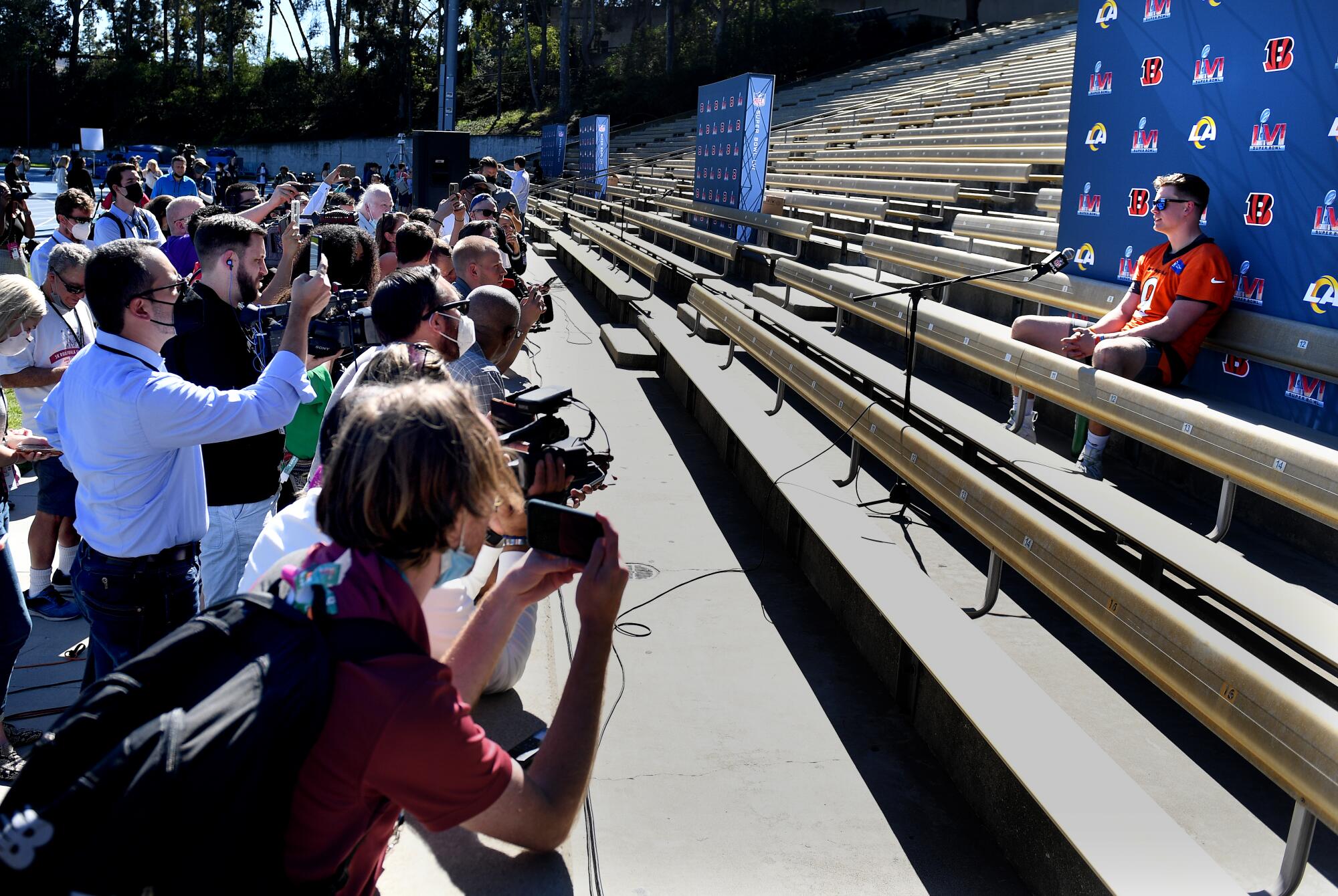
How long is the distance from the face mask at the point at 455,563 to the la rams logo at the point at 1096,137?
16.8ft

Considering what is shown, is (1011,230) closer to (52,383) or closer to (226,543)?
(226,543)

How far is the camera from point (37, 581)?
448cm

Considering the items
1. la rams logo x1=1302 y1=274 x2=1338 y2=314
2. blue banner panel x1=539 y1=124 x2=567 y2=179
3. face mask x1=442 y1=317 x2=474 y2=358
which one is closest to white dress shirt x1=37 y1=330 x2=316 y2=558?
face mask x1=442 y1=317 x2=474 y2=358

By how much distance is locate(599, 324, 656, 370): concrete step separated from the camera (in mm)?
8594

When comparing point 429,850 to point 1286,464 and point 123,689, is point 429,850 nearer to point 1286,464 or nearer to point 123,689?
point 123,689

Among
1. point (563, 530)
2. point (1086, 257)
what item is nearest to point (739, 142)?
point (1086, 257)

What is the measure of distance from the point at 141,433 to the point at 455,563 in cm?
164

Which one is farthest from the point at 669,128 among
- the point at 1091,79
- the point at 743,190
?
the point at 1091,79

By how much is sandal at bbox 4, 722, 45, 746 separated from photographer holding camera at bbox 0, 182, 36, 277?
8.81 metres

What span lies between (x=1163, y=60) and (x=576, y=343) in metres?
5.87

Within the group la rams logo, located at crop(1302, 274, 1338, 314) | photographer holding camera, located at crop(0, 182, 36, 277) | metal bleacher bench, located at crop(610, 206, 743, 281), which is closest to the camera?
la rams logo, located at crop(1302, 274, 1338, 314)

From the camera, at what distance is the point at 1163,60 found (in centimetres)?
500

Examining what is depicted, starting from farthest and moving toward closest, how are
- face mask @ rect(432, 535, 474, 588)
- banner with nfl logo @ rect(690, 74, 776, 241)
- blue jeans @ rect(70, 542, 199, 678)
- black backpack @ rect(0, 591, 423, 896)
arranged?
banner with nfl logo @ rect(690, 74, 776, 241)
blue jeans @ rect(70, 542, 199, 678)
face mask @ rect(432, 535, 474, 588)
black backpack @ rect(0, 591, 423, 896)

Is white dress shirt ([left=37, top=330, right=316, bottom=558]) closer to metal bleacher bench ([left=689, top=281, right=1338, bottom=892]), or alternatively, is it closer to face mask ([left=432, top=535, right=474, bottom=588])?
face mask ([left=432, top=535, right=474, bottom=588])
